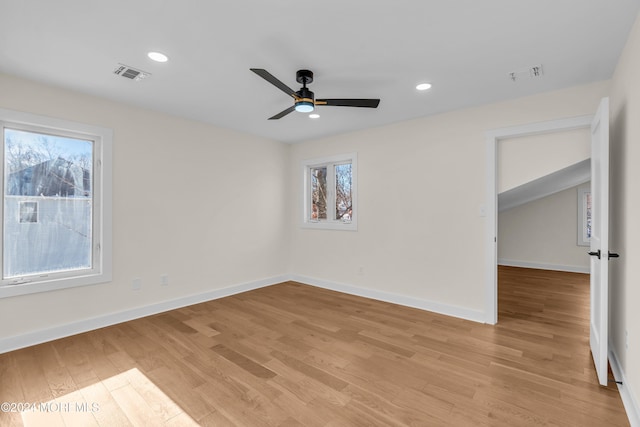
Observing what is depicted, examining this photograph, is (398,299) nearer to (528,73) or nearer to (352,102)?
(352,102)

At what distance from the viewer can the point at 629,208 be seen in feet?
6.81

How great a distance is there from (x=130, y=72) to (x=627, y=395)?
4.37 meters

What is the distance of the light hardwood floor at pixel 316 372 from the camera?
6.33 ft

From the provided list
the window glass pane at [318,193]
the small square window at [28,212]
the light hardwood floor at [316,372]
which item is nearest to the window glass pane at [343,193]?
the window glass pane at [318,193]

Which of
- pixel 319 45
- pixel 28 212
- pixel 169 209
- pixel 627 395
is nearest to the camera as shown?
pixel 627 395

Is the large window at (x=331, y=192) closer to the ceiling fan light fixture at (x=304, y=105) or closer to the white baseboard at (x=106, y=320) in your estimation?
the white baseboard at (x=106, y=320)

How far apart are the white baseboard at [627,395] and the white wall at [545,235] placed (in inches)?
191

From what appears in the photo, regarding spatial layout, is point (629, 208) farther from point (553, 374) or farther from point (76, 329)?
point (76, 329)

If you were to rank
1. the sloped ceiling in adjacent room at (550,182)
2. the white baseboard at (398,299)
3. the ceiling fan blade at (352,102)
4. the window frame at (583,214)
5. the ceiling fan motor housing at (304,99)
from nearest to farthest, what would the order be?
1. the ceiling fan motor housing at (304,99)
2. the ceiling fan blade at (352,102)
3. the white baseboard at (398,299)
4. the sloped ceiling in adjacent room at (550,182)
5. the window frame at (583,214)

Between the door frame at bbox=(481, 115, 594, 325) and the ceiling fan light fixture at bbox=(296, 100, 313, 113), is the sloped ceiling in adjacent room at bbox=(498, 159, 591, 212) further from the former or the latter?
the ceiling fan light fixture at bbox=(296, 100, 313, 113)

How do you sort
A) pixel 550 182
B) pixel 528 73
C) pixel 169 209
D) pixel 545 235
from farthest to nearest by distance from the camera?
pixel 545 235
pixel 550 182
pixel 169 209
pixel 528 73

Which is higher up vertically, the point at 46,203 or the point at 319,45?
the point at 319,45

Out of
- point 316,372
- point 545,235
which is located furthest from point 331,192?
point 545,235

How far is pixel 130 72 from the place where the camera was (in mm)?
2709
